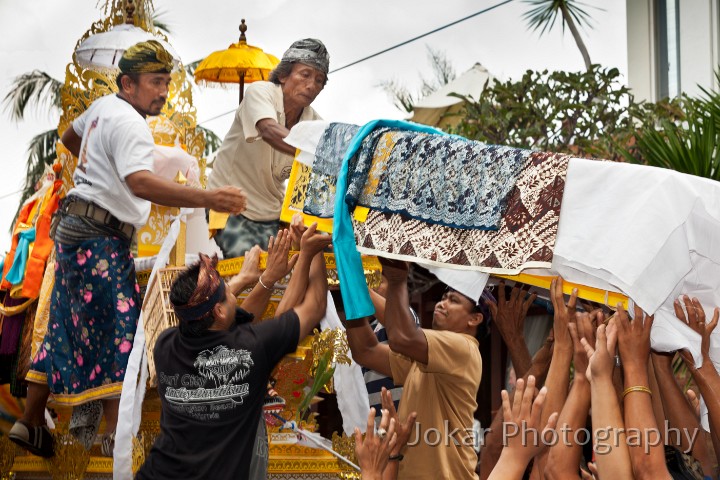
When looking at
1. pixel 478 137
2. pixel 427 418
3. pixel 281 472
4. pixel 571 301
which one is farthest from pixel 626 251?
pixel 478 137

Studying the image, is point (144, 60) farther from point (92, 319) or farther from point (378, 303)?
point (378, 303)

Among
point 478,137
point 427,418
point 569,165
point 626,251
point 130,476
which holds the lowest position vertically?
point 130,476

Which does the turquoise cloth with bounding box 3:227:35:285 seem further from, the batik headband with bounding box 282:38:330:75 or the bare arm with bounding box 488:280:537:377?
the bare arm with bounding box 488:280:537:377

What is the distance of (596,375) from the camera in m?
3.58

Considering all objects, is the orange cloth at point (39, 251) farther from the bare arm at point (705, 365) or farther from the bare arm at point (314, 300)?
the bare arm at point (705, 365)

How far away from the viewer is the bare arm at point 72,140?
22.0 ft

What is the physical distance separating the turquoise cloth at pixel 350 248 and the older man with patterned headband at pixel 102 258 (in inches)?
67.0

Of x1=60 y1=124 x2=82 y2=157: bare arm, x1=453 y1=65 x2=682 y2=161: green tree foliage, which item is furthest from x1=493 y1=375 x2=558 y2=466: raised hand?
x1=453 y1=65 x2=682 y2=161: green tree foliage

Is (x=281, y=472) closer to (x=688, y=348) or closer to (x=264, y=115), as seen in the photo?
(x=264, y=115)

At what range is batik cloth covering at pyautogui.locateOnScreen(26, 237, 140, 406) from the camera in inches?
243

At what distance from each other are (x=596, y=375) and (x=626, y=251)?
649 mm

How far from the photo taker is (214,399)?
4.59 meters

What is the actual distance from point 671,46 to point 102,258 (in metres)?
12.2

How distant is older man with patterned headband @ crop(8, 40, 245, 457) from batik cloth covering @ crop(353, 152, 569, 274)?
2.12m
